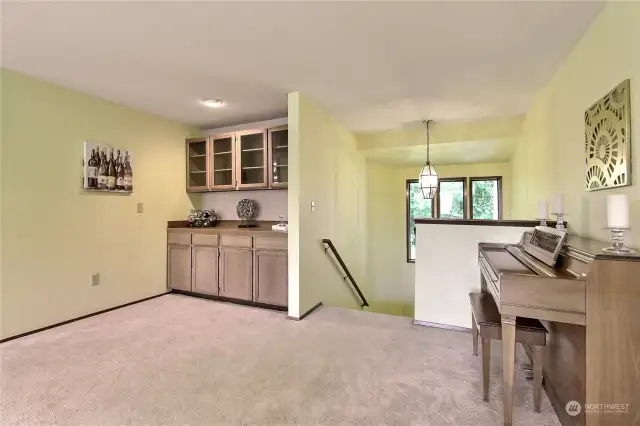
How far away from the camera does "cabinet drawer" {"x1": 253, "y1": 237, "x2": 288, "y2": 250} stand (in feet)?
11.5

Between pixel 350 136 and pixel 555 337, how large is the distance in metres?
3.59

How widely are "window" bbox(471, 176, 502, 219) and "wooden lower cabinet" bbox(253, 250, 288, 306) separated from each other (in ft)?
14.8

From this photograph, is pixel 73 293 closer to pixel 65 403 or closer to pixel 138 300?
pixel 138 300

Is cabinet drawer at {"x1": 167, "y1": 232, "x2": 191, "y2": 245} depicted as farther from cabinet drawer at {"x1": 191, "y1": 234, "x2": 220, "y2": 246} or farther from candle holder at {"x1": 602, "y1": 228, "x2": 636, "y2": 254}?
candle holder at {"x1": 602, "y1": 228, "x2": 636, "y2": 254}

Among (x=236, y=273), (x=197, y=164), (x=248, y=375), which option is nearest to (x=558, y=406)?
(x=248, y=375)

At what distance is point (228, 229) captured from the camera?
388 centimetres

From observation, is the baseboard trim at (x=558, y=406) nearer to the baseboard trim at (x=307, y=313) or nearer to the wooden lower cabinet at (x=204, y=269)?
the baseboard trim at (x=307, y=313)

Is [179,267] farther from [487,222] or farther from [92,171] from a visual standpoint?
[487,222]

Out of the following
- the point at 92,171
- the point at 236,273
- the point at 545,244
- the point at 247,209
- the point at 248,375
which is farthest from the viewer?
the point at 247,209

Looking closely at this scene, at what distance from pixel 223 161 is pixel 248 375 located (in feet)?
9.46

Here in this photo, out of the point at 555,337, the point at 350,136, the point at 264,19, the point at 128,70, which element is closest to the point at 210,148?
the point at 128,70

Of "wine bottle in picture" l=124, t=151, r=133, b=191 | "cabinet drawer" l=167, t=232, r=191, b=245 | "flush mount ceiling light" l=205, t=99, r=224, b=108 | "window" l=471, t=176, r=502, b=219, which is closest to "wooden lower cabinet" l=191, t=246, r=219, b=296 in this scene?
"cabinet drawer" l=167, t=232, r=191, b=245

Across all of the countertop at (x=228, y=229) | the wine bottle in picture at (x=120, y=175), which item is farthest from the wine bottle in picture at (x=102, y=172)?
the countertop at (x=228, y=229)

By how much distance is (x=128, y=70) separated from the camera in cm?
269
